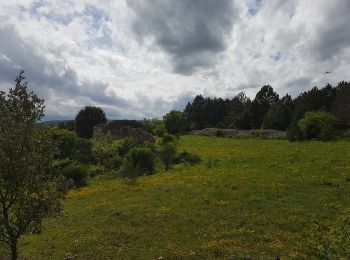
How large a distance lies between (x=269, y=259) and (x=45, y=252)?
1062cm

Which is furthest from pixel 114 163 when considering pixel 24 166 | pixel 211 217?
pixel 24 166

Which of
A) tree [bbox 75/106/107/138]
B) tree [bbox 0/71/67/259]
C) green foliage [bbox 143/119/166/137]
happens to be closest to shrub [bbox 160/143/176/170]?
tree [bbox 0/71/67/259]

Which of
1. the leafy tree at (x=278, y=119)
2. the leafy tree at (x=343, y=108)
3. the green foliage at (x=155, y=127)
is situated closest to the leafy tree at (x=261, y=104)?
the leafy tree at (x=278, y=119)

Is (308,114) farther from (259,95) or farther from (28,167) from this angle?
(259,95)

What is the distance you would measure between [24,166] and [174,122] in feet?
306

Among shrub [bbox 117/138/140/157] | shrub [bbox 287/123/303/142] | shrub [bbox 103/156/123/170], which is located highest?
shrub [bbox 287/123/303/142]

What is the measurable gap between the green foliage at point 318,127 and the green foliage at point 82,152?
3253cm

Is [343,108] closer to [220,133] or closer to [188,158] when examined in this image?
[220,133]

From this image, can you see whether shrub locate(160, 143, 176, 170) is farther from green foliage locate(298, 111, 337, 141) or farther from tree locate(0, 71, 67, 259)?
tree locate(0, 71, 67, 259)

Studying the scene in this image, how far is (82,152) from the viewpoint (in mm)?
60750

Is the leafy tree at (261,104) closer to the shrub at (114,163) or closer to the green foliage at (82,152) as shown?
the green foliage at (82,152)

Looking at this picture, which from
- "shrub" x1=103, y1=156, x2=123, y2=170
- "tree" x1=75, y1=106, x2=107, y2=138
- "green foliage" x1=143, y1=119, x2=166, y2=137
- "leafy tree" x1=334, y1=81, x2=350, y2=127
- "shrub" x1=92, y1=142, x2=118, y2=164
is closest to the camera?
"shrub" x1=103, y1=156, x2=123, y2=170

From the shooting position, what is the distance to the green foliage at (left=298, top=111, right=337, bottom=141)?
202ft

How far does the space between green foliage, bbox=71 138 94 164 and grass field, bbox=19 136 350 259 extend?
20618mm
